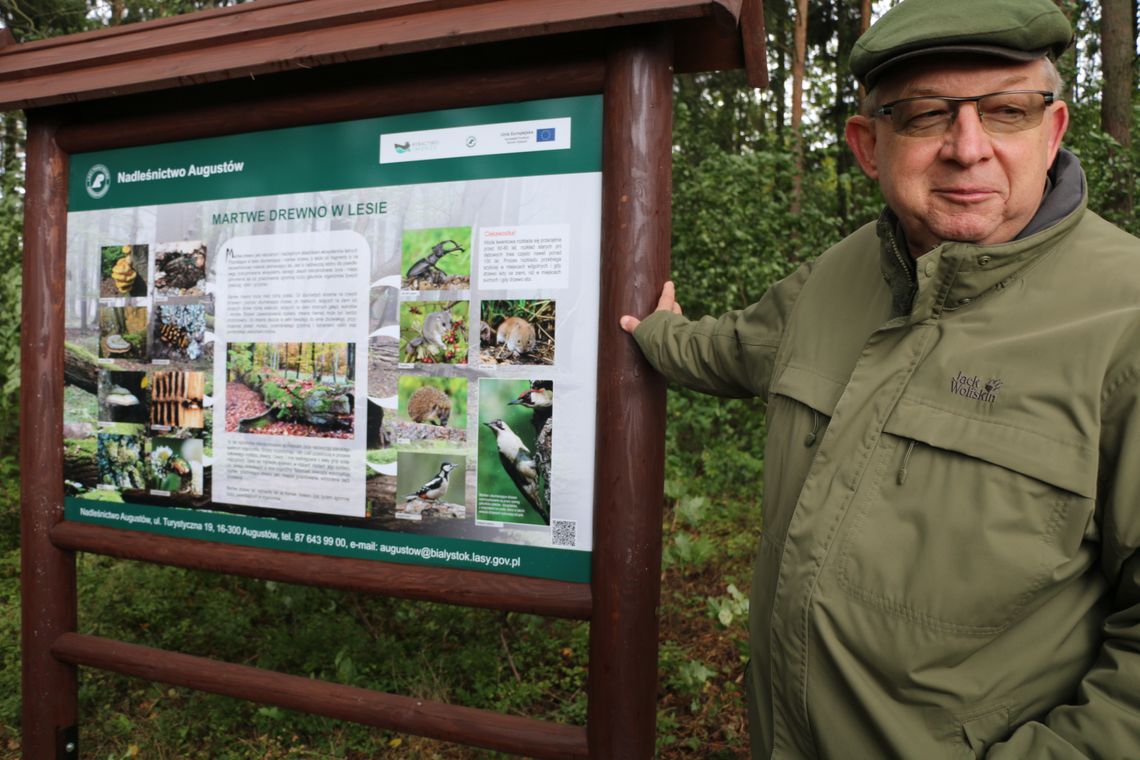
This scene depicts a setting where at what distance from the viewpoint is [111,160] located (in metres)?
3.06

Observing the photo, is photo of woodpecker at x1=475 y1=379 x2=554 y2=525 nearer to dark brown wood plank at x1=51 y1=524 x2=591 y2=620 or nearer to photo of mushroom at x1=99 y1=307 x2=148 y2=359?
dark brown wood plank at x1=51 y1=524 x2=591 y2=620

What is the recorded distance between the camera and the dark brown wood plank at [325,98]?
234cm

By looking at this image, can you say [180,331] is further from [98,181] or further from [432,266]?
[432,266]

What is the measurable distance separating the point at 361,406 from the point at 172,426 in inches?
33.4

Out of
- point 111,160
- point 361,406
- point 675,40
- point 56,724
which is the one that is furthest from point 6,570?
point 675,40

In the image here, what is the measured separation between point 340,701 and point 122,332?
63.2 inches

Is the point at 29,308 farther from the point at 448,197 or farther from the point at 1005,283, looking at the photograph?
the point at 1005,283

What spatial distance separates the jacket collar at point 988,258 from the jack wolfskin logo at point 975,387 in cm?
14

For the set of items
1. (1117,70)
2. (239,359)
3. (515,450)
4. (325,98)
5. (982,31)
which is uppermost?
(1117,70)

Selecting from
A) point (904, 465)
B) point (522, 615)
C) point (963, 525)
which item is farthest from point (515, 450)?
point (522, 615)

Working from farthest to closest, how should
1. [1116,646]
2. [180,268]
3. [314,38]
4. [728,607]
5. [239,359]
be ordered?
[728,607], [180,268], [239,359], [314,38], [1116,646]

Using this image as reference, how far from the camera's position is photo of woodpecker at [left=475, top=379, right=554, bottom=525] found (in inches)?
93.0

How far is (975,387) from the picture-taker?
1425 millimetres

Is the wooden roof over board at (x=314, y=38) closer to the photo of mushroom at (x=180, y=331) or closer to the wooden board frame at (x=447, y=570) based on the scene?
the wooden board frame at (x=447, y=570)
